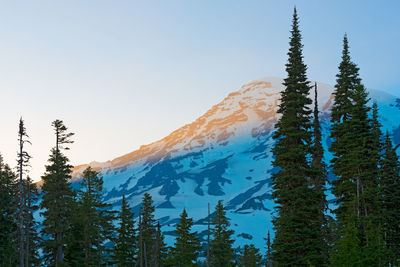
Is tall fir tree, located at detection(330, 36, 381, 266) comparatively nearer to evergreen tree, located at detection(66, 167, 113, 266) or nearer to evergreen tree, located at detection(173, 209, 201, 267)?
evergreen tree, located at detection(173, 209, 201, 267)

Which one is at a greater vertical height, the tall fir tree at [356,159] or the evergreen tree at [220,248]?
the tall fir tree at [356,159]

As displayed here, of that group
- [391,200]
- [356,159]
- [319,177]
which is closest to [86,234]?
[319,177]

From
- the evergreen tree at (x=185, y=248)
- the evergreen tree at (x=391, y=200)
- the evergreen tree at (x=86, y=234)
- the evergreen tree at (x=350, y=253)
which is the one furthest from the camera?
the evergreen tree at (x=185, y=248)

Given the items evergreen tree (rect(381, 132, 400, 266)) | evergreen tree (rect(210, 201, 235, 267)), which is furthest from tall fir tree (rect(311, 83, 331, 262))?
evergreen tree (rect(210, 201, 235, 267))

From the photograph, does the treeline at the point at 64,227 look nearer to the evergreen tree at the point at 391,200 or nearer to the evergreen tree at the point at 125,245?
the evergreen tree at the point at 125,245

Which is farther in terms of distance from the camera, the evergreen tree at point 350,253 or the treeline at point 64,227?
the treeline at point 64,227

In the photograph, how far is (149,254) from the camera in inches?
2191

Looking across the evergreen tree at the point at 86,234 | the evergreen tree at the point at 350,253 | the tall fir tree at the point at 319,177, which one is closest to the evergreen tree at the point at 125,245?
the evergreen tree at the point at 86,234

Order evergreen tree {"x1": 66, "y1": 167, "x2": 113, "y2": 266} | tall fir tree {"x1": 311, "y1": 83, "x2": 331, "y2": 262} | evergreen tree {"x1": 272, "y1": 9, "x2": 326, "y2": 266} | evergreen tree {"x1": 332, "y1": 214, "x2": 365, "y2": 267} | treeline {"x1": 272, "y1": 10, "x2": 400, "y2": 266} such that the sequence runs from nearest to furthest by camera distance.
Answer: evergreen tree {"x1": 332, "y1": 214, "x2": 365, "y2": 267}
treeline {"x1": 272, "y1": 10, "x2": 400, "y2": 266}
evergreen tree {"x1": 272, "y1": 9, "x2": 326, "y2": 266}
tall fir tree {"x1": 311, "y1": 83, "x2": 331, "y2": 262}
evergreen tree {"x1": 66, "y1": 167, "x2": 113, "y2": 266}

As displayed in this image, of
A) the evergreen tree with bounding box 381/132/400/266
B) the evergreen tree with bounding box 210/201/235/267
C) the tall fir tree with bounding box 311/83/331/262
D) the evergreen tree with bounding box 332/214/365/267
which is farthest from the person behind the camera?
the evergreen tree with bounding box 210/201/235/267

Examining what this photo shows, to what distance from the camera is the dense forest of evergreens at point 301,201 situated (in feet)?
84.4

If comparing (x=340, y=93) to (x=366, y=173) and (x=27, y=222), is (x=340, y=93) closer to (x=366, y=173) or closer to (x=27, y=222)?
(x=366, y=173)

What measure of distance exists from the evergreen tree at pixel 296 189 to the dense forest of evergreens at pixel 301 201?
6 centimetres

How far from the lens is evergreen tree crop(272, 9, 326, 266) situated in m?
25.6
